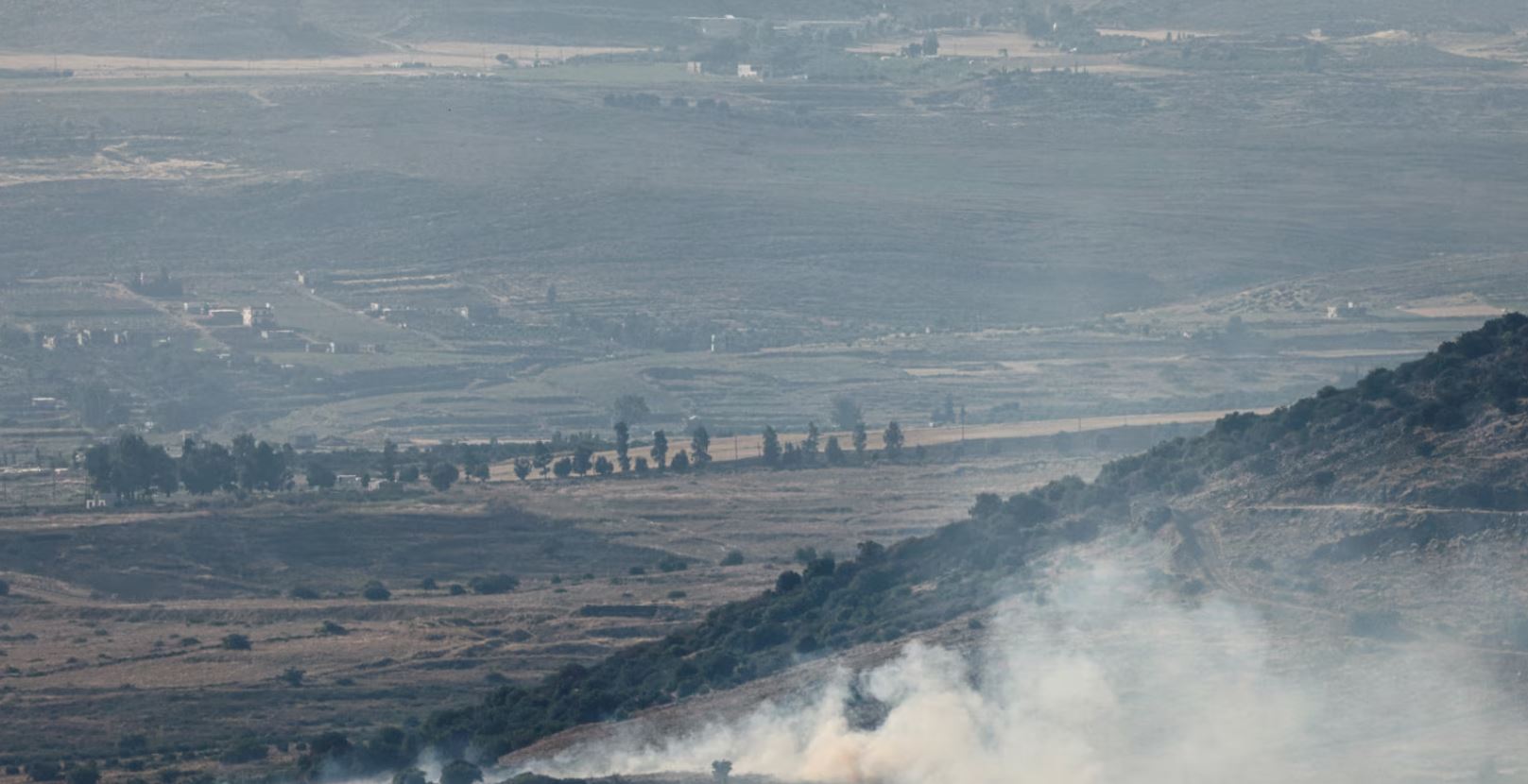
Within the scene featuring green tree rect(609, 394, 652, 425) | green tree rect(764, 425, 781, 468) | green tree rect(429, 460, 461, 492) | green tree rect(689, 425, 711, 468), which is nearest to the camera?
green tree rect(429, 460, 461, 492)

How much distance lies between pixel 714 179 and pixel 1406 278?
52.6m

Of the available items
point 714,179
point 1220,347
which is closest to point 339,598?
point 1220,347

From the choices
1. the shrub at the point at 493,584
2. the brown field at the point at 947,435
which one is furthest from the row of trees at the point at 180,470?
the shrub at the point at 493,584

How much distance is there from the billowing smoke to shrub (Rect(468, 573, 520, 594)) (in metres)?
31.6

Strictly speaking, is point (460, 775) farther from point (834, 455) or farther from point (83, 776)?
point (834, 455)

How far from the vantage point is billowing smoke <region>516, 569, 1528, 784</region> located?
4481 cm

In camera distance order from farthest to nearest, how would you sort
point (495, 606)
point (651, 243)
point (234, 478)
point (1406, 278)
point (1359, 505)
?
point (651, 243), point (1406, 278), point (234, 478), point (495, 606), point (1359, 505)

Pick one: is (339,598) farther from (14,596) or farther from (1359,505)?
(1359,505)

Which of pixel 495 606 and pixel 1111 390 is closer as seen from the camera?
pixel 495 606

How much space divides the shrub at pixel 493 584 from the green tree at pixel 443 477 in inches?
493

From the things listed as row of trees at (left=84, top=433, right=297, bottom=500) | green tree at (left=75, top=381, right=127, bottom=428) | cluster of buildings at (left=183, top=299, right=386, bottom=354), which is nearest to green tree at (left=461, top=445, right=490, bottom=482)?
row of trees at (left=84, top=433, right=297, bottom=500)

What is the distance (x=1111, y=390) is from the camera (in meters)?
134

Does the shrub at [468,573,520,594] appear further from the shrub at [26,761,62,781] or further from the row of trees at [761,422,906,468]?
the shrub at [26,761,62,781]

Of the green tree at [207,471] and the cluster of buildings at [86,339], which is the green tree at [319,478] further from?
the cluster of buildings at [86,339]
